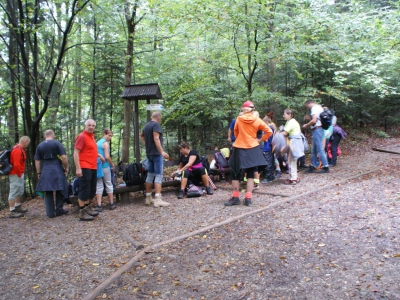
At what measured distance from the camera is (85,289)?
10.5 feet

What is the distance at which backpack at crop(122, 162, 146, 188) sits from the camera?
693 cm

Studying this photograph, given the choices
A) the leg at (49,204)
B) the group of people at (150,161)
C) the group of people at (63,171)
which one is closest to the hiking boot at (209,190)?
the group of people at (150,161)

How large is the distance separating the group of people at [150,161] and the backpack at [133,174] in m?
0.44

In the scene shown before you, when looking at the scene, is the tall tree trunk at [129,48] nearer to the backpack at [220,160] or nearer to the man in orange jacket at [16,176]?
the backpack at [220,160]

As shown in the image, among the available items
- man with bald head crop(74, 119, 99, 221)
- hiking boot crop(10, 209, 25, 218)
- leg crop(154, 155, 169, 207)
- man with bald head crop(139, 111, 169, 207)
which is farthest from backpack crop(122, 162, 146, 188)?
hiking boot crop(10, 209, 25, 218)

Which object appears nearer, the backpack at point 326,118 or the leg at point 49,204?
the leg at point 49,204

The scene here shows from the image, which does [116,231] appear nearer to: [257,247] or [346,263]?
[257,247]

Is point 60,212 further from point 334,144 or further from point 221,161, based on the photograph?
point 334,144

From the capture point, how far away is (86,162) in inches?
222

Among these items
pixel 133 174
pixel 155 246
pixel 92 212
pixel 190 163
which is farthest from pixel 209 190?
A: pixel 155 246

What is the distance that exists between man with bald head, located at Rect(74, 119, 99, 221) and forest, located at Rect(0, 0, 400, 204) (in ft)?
10.6

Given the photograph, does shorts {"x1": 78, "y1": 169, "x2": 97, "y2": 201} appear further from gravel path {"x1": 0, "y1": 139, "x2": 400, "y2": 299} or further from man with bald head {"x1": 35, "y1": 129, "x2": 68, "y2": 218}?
man with bald head {"x1": 35, "y1": 129, "x2": 68, "y2": 218}

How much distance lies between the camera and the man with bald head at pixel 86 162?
18.1ft

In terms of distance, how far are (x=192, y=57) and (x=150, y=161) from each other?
19.8ft
